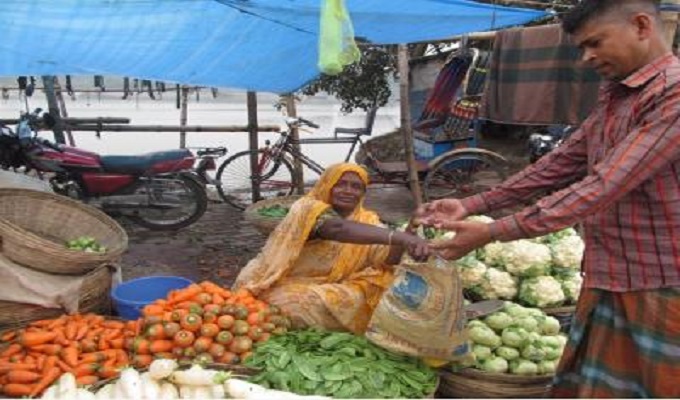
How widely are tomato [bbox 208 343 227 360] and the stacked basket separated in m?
1.20

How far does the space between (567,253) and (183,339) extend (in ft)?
7.57

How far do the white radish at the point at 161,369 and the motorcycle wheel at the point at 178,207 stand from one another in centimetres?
440

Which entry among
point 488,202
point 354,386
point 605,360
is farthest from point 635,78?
point 354,386

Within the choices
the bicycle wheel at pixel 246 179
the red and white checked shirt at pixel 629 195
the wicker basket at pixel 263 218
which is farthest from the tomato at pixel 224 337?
the bicycle wheel at pixel 246 179

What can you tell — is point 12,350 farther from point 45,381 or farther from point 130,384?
point 130,384

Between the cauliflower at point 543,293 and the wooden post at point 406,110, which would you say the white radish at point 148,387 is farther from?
the wooden post at point 406,110

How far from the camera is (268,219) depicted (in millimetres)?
5758

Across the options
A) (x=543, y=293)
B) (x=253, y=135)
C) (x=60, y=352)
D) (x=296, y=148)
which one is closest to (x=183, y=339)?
(x=60, y=352)

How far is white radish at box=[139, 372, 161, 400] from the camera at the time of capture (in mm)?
2344

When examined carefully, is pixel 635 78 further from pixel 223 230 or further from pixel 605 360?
pixel 223 230

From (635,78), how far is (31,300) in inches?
128

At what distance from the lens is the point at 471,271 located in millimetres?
3467

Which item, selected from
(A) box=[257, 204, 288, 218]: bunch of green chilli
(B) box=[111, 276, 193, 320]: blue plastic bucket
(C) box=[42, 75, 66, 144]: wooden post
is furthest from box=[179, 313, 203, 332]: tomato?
(C) box=[42, 75, 66, 144]: wooden post

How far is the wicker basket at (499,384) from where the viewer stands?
267 cm
